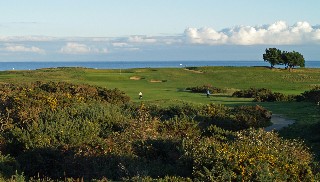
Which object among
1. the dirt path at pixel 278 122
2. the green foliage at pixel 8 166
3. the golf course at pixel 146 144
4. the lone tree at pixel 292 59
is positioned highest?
the lone tree at pixel 292 59

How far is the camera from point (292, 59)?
9475 cm

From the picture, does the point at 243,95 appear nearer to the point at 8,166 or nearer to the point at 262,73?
the point at 8,166

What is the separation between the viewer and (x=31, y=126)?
56.3 ft

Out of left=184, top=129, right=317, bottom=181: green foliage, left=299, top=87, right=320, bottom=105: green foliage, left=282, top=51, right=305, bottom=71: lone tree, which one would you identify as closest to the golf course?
left=184, top=129, right=317, bottom=181: green foliage

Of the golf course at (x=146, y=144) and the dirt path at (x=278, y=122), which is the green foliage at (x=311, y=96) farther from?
the dirt path at (x=278, y=122)

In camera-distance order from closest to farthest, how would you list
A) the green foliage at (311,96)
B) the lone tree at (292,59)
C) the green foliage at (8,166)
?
the green foliage at (8,166), the green foliage at (311,96), the lone tree at (292,59)

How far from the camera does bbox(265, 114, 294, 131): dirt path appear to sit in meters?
22.0

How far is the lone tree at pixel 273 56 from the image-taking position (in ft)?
314

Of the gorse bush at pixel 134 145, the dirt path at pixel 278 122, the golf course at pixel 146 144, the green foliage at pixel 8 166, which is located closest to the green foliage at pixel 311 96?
the golf course at pixel 146 144

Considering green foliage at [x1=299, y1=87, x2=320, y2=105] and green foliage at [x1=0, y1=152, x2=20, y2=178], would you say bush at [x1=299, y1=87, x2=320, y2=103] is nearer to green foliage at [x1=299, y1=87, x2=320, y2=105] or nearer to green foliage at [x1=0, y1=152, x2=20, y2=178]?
green foliage at [x1=299, y1=87, x2=320, y2=105]

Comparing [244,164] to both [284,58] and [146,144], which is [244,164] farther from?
[284,58]

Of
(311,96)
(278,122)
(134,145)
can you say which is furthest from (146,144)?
(311,96)

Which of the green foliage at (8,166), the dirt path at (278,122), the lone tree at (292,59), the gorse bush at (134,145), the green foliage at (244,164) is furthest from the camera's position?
the lone tree at (292,59)

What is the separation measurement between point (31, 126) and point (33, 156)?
2.45 metres
